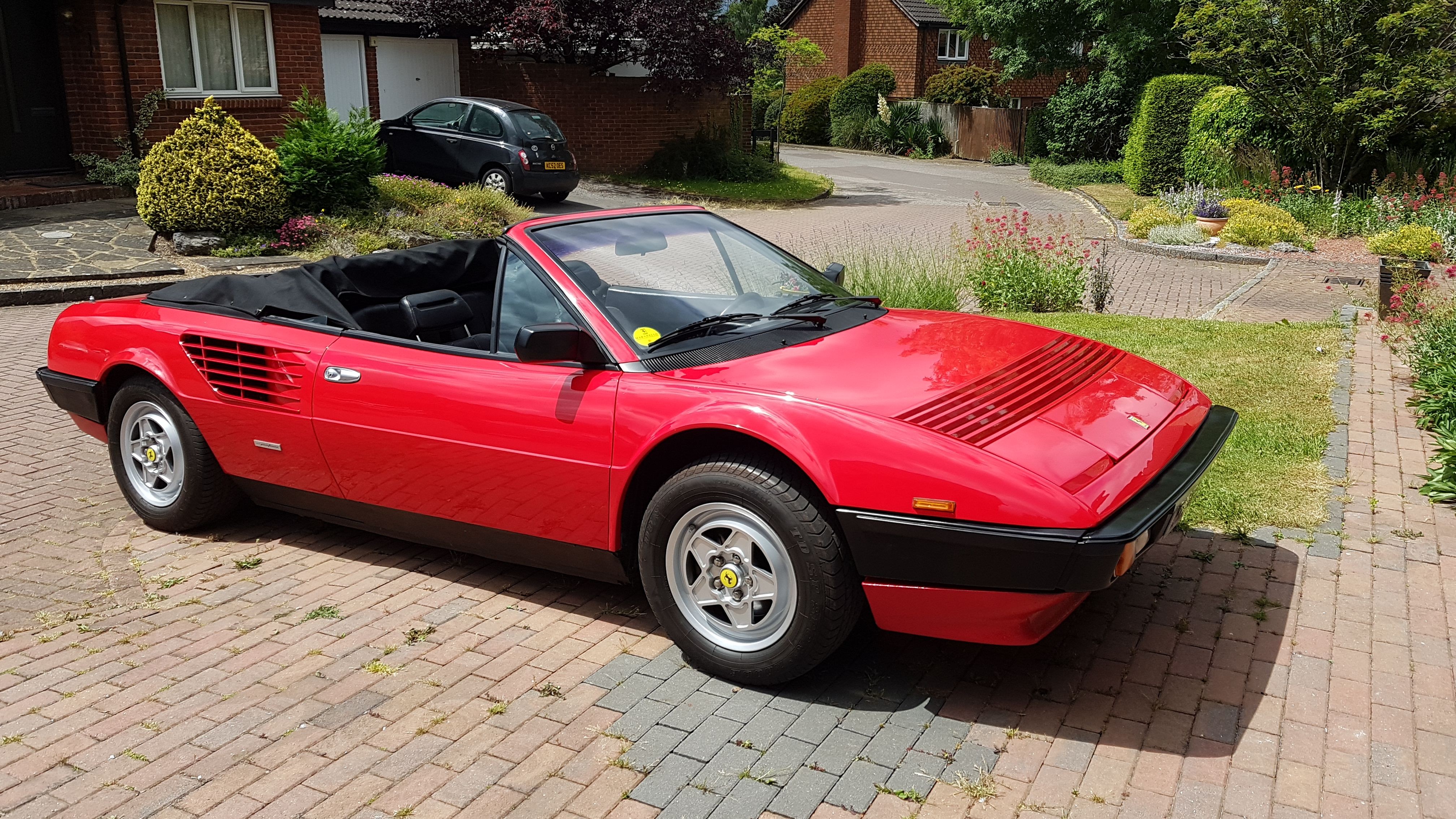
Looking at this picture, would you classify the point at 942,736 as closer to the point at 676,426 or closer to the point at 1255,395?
the point at 676,426

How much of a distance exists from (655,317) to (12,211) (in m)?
14.6

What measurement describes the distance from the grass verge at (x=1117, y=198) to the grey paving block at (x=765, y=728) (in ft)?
57.1

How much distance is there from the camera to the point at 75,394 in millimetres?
5754

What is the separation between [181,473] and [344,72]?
20.8 metres

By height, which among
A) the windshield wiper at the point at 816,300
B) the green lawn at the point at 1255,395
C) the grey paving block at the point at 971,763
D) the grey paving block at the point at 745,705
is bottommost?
the grey paving block at the point at 745,705

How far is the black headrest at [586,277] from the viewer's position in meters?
4.52

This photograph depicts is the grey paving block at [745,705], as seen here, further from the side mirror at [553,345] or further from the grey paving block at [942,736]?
the side mirror at [553,345]

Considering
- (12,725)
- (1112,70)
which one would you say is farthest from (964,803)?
(1112,70)

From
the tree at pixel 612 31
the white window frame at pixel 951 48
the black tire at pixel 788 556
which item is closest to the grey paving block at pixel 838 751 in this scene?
the black tire at pixel 788 556

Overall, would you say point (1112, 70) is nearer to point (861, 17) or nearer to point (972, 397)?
point (861, 17)

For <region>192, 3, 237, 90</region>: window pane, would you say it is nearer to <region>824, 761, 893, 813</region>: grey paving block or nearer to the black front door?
the black front door

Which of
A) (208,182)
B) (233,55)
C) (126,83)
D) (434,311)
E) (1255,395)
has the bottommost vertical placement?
(1255,395)

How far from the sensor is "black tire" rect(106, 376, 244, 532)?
5.38 m

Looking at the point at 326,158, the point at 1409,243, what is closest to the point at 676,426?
the point at 326,158
